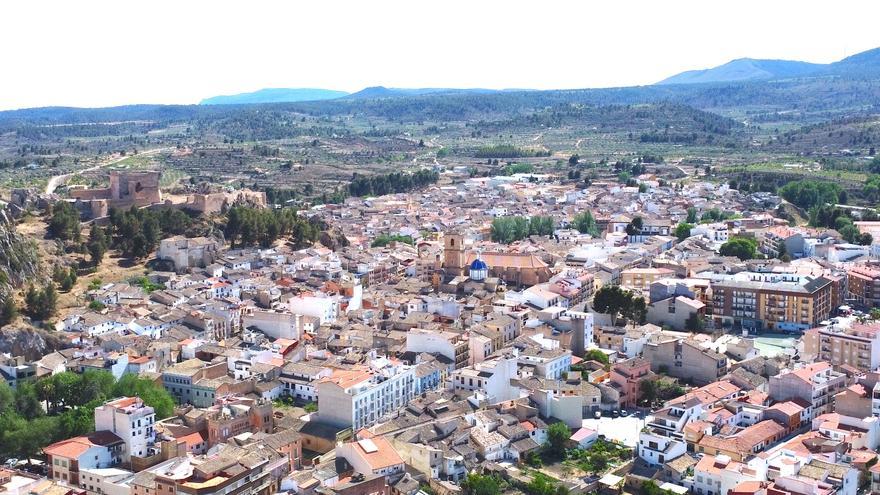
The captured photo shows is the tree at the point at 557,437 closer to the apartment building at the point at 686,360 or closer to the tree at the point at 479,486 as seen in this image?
the tree at the point at 479,486

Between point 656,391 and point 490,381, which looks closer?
point 490,381

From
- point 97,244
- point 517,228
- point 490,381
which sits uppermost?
point 97,244

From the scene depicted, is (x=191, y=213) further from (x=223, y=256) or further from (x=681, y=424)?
(x=681, y=424)

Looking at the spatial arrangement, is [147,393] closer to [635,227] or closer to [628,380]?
[628,380]

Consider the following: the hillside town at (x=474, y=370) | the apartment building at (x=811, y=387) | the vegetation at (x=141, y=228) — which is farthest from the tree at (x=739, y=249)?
the vegetation at (x=141, y=228)

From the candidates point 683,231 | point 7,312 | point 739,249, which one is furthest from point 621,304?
point 7,312

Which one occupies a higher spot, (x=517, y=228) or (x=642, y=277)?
(x=517, y=228)

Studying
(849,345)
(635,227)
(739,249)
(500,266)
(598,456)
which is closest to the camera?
(598,456)
